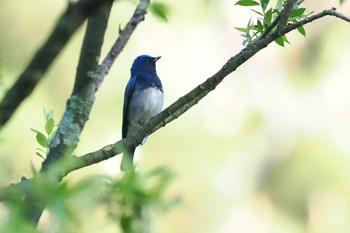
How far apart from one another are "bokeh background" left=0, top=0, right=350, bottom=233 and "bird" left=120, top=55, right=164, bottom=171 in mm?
1034

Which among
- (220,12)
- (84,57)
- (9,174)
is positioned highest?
(220,12)

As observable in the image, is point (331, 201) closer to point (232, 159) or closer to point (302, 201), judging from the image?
point (302, 201)

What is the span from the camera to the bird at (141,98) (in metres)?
5.07

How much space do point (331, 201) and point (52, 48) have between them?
630cm

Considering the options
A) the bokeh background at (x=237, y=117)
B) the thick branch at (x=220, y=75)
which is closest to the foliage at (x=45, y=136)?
the thick branch at (x=220, y=75)

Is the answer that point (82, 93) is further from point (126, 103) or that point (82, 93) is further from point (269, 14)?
point (126, 103)

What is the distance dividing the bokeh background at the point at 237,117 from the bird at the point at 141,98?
103cm

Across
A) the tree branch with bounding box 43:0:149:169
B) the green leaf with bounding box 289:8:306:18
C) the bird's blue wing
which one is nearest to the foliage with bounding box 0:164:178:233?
the tree branch with bounding box 43:0:149:169

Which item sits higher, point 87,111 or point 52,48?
point 87,111

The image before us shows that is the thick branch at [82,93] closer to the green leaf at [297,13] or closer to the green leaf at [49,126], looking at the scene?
the green leaf at [49,126]

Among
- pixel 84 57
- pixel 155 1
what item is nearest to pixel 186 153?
pixel 84 57

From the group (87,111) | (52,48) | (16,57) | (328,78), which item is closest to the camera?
(52,48)

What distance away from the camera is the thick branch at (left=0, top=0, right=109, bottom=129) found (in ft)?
3.18

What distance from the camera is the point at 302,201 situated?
7.31 metres
